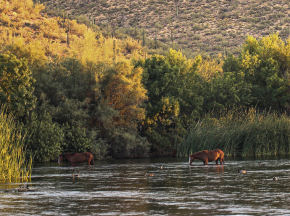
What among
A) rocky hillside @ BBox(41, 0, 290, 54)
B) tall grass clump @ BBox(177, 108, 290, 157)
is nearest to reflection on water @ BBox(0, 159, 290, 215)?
tall grass clump @ BBox(177, 108, 290, 157)

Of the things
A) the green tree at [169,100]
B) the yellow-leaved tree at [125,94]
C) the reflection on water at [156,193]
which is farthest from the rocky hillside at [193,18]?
the reflection on water at [156,193]

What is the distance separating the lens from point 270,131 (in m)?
46.1

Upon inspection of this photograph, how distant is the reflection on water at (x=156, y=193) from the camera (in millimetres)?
19031

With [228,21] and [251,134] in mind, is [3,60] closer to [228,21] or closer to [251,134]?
[251,134]

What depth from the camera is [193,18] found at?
121125 millimetres

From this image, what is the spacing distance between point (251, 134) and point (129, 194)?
24637 mm

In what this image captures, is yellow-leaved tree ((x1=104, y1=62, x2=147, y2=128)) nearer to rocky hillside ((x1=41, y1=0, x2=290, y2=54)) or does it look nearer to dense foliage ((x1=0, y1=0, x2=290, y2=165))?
dense foliage ((x1=0, y1=0, x2=290, y2=165))

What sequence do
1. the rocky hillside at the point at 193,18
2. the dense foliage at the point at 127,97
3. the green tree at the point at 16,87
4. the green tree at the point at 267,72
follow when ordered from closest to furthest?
the green tree at the point at 16,87 → the dense foliage at the point at 127,97 → the green tree at the point at 267,72 → the rocky hillside at the point at 193,18

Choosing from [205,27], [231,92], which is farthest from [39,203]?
[205,27]

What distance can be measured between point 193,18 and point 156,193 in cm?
10018

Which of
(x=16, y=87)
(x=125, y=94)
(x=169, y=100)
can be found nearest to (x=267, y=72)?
(x=169, y=100)

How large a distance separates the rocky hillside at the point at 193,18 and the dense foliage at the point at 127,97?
4737 centimetres

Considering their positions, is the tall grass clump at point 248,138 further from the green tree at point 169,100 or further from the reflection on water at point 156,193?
the reflection on water at point 156,193

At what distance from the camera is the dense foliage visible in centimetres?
4631
